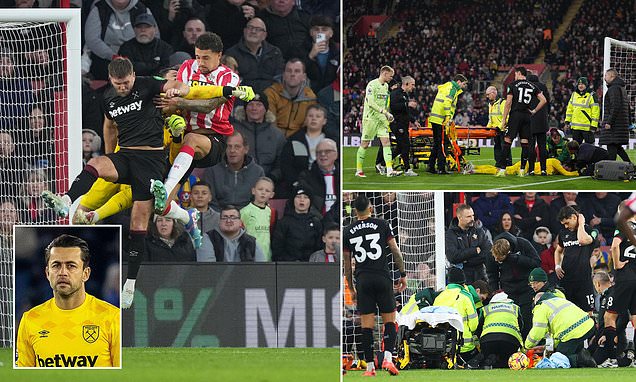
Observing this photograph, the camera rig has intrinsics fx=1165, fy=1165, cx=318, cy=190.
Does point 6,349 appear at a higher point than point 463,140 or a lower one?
lower

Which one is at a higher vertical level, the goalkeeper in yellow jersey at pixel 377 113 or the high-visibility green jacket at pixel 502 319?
the goalkeeper in yellow jersey at pixel 377 113

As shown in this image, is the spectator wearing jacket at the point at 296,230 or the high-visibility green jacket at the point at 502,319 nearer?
the spectator wearing jacket at the point at 296,230

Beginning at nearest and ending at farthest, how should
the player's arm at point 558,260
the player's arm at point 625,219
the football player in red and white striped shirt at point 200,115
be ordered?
the player's arm at point 625,219
the football player in red and white striped shirt at point 200,115
the player's arm at point 558,260

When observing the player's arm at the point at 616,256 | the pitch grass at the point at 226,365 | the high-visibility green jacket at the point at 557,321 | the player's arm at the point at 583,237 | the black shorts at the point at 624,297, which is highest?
the player's arm at the point at 583,237

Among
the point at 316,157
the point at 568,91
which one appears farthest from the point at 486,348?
the point at 568,91

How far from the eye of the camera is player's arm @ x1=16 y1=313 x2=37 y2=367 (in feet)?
25.4

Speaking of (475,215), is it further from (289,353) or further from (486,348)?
(289,353)

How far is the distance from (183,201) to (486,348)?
10.1 feet

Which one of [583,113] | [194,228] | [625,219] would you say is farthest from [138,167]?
[583,113]

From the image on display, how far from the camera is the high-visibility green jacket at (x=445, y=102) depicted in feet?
45.4

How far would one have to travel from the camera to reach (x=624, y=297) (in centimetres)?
1026

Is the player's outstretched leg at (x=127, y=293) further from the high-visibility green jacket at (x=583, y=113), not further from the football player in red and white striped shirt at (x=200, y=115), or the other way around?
the high-visibility green jacket at (x=583, y=113)

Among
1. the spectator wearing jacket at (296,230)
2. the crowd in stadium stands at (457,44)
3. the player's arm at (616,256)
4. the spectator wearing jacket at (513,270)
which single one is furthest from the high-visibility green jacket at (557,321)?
→ the crowd in stadium stands at (457,44)

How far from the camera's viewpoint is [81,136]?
770 cm
